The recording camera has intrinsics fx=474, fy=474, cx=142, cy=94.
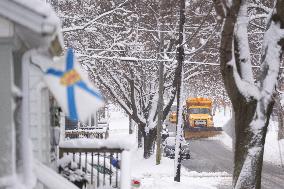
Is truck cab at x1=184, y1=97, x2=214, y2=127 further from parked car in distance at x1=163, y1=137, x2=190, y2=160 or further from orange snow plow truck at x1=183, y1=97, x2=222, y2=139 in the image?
parked car in distance at x1=163, y1=137, x2=190, y2=160

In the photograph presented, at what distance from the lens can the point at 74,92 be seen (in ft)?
15.5

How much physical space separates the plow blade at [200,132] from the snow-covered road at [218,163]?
92 centimetres

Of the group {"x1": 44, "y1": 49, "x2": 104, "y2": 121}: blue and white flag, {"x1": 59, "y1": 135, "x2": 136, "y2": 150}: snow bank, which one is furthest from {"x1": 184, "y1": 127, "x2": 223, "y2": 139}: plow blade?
{"x1": 44, "y1": 49, "x2": 104, "y2": 121}: blue and white flag

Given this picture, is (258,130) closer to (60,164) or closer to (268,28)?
(268,28)

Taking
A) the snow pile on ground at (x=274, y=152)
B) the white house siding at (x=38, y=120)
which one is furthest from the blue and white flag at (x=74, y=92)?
the snow pile on ground at (x=274, y=152)

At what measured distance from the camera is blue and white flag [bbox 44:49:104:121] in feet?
15.4

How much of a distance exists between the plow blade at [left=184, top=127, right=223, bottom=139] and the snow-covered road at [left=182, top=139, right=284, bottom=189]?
0.92 metres

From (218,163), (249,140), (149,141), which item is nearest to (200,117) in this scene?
(218,163)

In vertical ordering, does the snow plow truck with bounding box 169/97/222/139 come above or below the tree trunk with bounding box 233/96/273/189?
below

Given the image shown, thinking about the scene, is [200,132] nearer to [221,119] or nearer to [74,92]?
[74,92]

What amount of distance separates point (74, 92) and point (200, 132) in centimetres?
3660

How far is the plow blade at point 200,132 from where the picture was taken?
39850 mm

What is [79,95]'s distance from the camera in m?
4.71

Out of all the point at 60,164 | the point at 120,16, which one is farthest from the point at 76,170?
the point at 120,16
